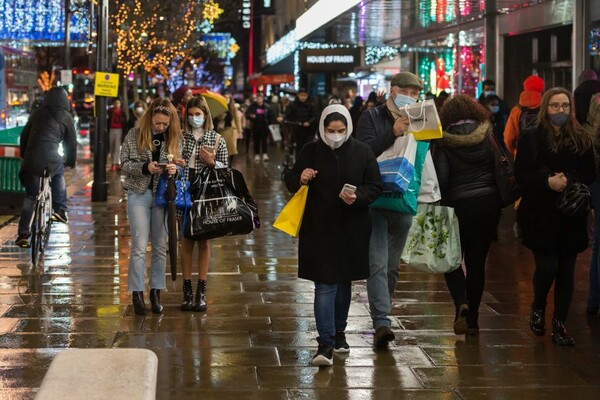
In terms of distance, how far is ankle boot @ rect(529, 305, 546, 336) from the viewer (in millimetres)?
8656

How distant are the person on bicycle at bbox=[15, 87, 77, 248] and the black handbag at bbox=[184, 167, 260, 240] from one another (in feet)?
13.1

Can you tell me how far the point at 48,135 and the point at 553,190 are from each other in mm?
Result: 6547

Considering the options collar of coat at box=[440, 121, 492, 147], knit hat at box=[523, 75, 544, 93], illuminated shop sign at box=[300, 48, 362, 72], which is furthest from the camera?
illuminated shop sign at box=[300, 48, 362, 72]

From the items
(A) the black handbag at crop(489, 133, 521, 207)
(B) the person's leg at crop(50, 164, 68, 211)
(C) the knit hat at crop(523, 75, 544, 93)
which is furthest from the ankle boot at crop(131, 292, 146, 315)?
(C) the knit hat at crop(523, 75, 544, 93)

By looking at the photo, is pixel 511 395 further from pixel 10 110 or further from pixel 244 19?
pixel 244 19

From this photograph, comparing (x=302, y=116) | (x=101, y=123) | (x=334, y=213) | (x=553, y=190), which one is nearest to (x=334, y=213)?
(x=334, y=213)

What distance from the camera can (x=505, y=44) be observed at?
23.2 metres

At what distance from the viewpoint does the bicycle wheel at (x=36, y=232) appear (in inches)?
483

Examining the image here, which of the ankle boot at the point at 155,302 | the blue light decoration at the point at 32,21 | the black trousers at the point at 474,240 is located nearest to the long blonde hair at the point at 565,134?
the black trousers at the point at 474,240

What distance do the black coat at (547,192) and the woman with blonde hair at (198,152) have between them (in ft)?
8.18

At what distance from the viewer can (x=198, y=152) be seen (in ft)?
31.4

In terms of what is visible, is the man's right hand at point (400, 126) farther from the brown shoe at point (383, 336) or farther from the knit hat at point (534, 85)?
the knit hat at point (534, 85)

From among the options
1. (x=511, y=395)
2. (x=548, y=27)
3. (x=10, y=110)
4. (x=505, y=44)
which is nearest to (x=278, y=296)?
(x=511, y=395)

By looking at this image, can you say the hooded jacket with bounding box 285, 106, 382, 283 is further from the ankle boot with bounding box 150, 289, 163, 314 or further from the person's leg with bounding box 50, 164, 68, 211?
the person's leg with bounding box 50, 164, 68, 211
